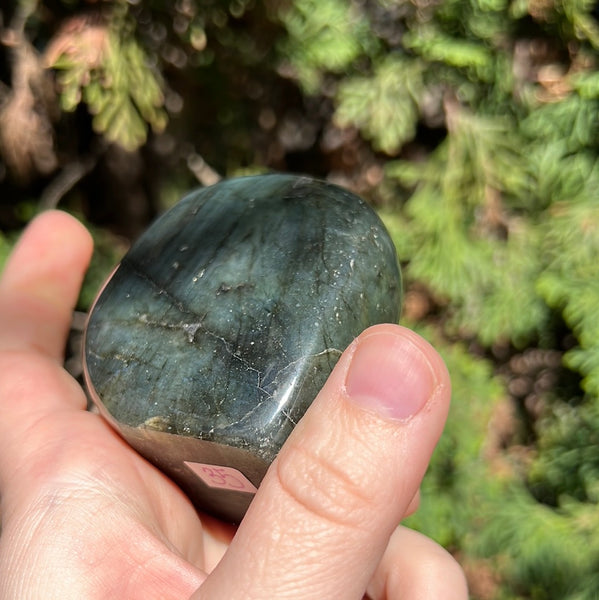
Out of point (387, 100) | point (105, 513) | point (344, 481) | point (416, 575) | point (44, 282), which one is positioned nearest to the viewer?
point (344, 481)

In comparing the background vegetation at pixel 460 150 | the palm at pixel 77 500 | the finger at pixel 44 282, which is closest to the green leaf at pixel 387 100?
the background vegetation at pixel 460 150

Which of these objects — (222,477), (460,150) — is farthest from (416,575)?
(460,150)

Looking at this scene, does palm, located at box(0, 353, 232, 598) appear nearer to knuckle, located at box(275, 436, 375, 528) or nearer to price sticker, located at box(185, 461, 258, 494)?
price sticker, located at box(185, 461, 258, 494)

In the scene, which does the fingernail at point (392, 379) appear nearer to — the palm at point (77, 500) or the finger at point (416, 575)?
the palm at point (77, 500)

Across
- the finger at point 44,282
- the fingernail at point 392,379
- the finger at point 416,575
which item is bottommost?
the finger at point 416,575

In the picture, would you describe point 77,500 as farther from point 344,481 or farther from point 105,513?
point 344,481

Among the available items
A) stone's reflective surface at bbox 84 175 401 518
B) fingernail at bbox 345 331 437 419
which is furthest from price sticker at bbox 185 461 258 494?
fingernail at bbox 345 331 437 419
